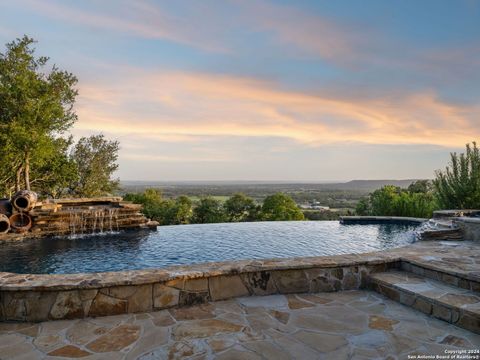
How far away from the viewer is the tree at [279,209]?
1889cm

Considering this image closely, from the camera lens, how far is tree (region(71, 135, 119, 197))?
22188 mm

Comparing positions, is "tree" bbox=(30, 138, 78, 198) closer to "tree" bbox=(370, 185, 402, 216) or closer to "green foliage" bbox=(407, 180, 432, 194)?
"tree" bbox=(370, 185, 402, 216)

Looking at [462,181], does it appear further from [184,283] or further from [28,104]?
[28,104]

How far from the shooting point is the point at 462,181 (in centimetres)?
1178

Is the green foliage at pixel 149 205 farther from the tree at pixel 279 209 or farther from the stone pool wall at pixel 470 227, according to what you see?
the stone pool wall at pixel 470 227

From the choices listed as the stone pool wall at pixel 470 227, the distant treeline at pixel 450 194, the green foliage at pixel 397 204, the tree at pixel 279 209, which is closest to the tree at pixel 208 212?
the tree at pixel 279 209

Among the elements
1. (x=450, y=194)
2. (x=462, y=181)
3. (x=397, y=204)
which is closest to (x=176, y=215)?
(x=397, y=204)

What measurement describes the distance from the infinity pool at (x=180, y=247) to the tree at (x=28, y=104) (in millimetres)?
6850

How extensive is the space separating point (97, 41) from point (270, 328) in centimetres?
1168

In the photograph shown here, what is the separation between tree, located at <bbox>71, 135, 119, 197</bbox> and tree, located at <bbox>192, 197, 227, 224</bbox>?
9.21 meters

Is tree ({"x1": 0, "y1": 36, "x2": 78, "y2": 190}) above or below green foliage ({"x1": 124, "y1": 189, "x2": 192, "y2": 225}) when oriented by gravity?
above

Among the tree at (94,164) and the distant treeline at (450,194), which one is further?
the tree at (94,164)

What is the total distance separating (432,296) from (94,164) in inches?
953

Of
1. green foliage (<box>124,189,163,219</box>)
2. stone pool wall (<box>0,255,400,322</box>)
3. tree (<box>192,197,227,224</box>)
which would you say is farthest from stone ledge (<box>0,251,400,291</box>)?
green foliage (<box>124,189,163,219</box>)
